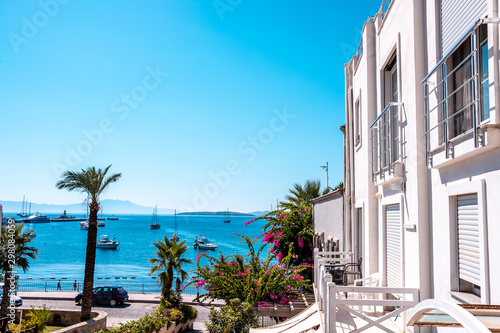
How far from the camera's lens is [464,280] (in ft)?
16.4

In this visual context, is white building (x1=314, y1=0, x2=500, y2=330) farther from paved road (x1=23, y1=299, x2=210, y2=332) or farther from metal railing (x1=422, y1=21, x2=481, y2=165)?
paved road (x1=23, y1=299, x2=210, y2=332)

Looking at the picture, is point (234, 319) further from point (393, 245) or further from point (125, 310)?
point (125, 310)

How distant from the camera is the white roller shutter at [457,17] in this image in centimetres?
465

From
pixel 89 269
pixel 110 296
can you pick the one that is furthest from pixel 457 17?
pixel 110 296

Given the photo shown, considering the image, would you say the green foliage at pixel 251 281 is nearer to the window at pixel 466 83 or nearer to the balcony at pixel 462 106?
the balcony at pixel 462 106

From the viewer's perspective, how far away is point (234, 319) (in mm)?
14430

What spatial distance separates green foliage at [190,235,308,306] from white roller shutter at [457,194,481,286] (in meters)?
12.0

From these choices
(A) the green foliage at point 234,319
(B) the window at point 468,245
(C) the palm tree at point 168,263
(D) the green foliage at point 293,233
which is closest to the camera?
(B) the window at point 468,245

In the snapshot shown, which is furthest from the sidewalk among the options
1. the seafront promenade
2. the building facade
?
the building facade

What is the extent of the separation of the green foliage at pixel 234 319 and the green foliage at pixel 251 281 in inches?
38.1

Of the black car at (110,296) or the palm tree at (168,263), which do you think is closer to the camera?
the palm tree at (168,263)

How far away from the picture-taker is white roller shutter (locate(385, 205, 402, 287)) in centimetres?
748

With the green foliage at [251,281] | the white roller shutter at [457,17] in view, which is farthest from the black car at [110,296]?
the white roller shutter at [457,17]

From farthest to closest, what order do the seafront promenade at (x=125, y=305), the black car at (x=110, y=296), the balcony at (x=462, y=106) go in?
the black car at (x=110, y=296) → the seafront promenade at (x=125, y=305) → the balcony at (x=462, y=106)
